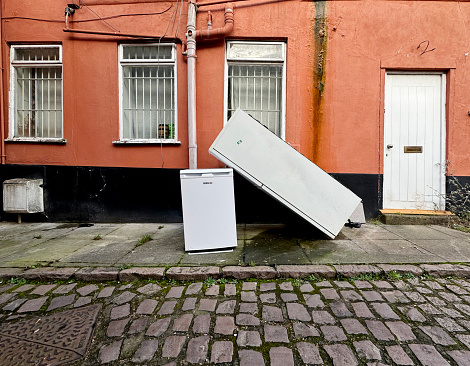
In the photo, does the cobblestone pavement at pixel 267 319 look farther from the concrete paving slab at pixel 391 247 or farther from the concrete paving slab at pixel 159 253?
the concrete paving slab at pixel 391 247

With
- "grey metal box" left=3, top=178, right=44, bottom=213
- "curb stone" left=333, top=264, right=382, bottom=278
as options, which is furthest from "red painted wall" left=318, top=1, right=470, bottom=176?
"grey metal box" left=3, top=178, right=44, bottom=213

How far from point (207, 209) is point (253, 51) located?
347cm

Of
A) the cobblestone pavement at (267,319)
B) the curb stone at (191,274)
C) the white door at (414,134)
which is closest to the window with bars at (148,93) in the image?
the curb stone at (191,274)

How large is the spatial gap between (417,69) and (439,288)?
4.28 metres

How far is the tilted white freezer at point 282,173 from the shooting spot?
3.21 m

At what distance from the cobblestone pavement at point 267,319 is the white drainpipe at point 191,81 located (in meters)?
2.67

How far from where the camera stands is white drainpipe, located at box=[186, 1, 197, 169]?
4.52 meters

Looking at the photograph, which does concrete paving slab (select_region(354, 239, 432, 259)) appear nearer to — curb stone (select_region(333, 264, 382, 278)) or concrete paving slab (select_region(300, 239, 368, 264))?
concrete paving slab (select_region(300, 239, 368, 264))

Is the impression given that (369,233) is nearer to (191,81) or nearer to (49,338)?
(191,81)

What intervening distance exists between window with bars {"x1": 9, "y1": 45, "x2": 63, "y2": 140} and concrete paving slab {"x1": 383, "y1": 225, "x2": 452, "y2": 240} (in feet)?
22.3

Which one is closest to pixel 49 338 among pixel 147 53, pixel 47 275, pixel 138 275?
pixel 138 275

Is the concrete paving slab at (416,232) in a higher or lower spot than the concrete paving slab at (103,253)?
higher

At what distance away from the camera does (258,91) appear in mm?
5008

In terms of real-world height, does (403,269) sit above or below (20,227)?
below
